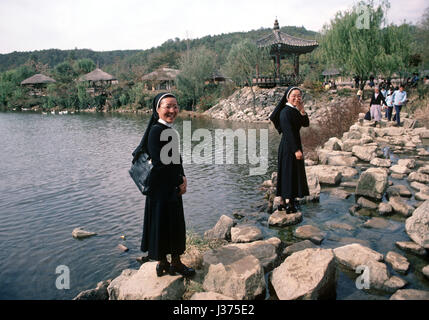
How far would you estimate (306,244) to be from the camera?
4301 millimetres

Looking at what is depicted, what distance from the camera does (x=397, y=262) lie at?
3736 millimetres

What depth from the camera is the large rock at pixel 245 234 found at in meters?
4.80

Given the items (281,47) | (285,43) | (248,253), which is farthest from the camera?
(281,47)

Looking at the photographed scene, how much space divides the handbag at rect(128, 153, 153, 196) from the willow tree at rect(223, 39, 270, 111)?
27522 mm

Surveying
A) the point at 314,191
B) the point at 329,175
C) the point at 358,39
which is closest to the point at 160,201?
the point at 314,191

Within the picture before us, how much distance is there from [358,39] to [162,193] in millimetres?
24487

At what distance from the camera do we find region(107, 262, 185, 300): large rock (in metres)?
3.15

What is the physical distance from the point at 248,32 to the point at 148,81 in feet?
188

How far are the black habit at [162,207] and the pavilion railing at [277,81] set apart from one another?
92.8ft

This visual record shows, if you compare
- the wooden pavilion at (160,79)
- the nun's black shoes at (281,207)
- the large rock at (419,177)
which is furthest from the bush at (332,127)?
the wooden pavilion at (160,79)

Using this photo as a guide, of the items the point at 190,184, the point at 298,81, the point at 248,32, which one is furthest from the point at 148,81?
the point at 248,32

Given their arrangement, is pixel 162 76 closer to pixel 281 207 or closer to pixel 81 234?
pixel 81 234

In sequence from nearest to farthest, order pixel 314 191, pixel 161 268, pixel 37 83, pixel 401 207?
pixel 161 268 < pixel 401 207 < pixel 314 191 < pixel 37 83

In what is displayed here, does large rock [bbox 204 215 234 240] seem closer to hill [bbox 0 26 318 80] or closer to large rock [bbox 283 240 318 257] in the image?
large rock [bbox 283 240 318 257]
